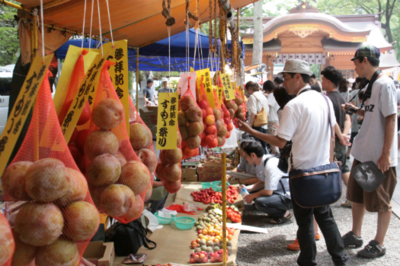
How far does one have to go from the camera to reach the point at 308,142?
2.83m

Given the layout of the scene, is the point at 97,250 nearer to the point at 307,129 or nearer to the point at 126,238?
the point at 126,238

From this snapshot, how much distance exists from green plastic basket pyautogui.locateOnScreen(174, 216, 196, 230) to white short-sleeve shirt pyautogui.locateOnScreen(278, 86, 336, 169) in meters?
1.35

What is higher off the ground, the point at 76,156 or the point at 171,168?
the point at 76,156

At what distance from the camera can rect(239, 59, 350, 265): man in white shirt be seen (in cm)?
282

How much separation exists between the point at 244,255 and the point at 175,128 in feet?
7.93

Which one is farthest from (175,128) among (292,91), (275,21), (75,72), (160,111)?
(275,21)

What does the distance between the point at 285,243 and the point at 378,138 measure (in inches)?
69.2

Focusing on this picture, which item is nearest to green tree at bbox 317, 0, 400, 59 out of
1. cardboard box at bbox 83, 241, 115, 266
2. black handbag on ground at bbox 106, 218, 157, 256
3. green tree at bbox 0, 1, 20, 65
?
green tree at bbox 0, 1, 20, 65

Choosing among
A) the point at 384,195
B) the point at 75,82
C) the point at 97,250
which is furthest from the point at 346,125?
the point at 75,82

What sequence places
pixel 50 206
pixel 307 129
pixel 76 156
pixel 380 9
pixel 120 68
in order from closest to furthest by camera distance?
pixel 50 206 → pixel 76 156 → pixel 120 68 → pixel 307 129 → pixel 380 9

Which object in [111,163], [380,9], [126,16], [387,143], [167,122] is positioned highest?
[380,9]

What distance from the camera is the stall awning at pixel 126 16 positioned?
9.21 ft

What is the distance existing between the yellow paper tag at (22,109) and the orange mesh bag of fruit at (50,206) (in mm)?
54

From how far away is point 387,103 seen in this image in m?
3.11
